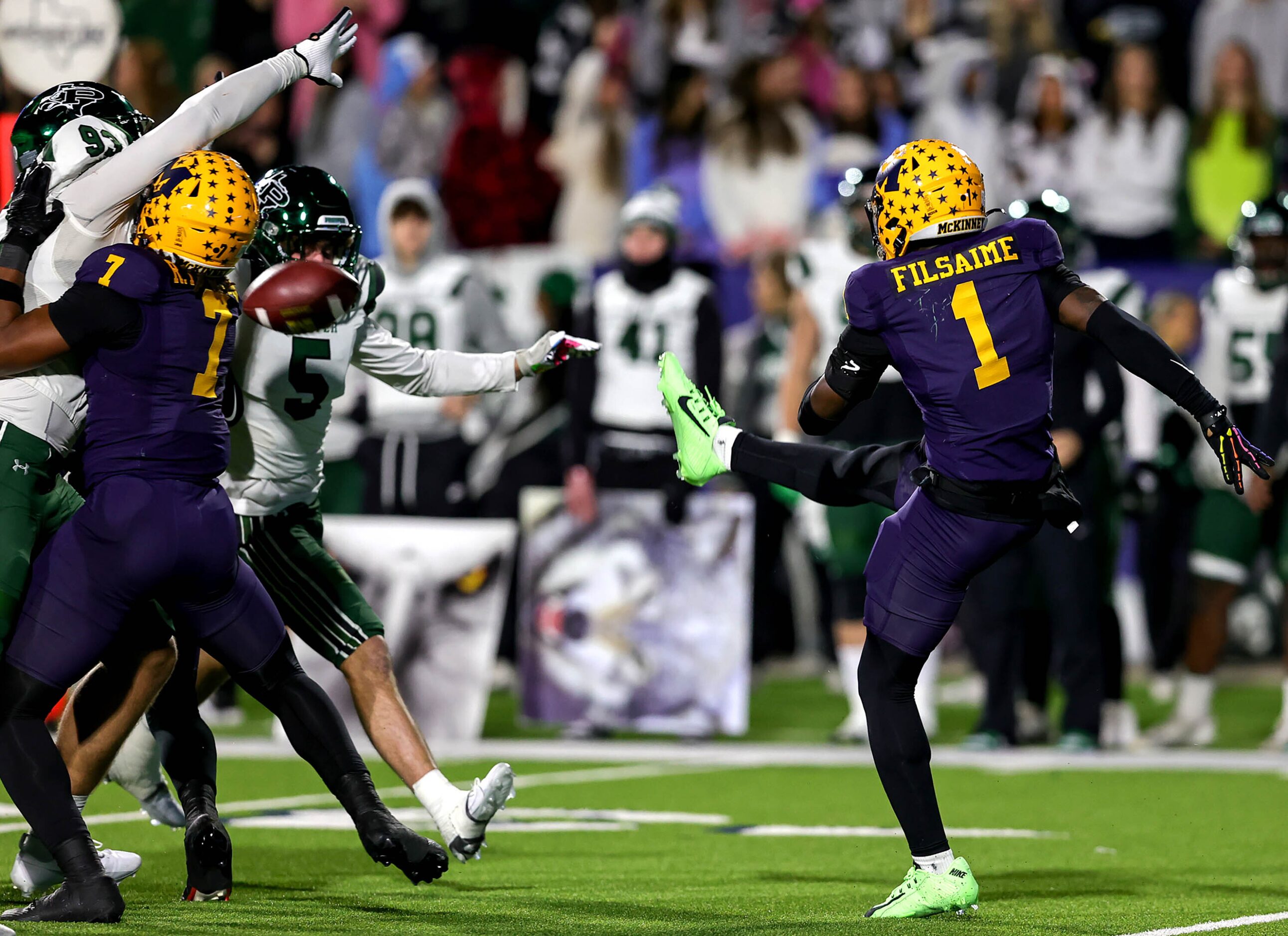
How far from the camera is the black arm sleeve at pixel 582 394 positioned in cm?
977

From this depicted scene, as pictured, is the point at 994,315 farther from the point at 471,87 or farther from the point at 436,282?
the point at 471,87

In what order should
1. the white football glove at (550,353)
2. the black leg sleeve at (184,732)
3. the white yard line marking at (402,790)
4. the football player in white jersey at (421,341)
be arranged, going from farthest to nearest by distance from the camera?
1. the football player in white jersey at (421,341)
2. the white yard line marking at (402,790)
3. the white football glove at (550,353)
4. the black leg sleeve at (184,732)

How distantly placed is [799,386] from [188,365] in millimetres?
4953

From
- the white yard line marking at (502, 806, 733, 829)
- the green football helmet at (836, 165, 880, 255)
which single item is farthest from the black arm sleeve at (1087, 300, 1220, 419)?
the green football helmet at (836, 165, 880, 255)

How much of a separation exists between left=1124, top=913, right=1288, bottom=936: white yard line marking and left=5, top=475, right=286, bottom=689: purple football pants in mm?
2391

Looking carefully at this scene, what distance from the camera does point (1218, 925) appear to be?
16.6ft

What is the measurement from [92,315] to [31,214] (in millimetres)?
487

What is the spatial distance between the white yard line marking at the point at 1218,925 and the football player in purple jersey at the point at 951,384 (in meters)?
0.58

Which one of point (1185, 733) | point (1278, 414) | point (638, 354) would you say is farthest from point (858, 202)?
point (1185, 733)

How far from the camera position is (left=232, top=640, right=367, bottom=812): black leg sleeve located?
17.8 feet

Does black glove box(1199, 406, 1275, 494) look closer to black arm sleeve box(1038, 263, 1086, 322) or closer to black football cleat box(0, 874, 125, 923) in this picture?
black arm sleeve box(1038, 263, 1086, 322)

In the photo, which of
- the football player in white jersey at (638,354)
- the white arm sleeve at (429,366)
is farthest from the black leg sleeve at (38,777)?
the football player in white jersey at (638,354)

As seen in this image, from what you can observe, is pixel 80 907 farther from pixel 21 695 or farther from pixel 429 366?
pixel 429 366

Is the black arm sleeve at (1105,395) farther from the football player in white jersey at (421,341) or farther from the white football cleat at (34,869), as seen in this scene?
the white football cleat at (34,869)
